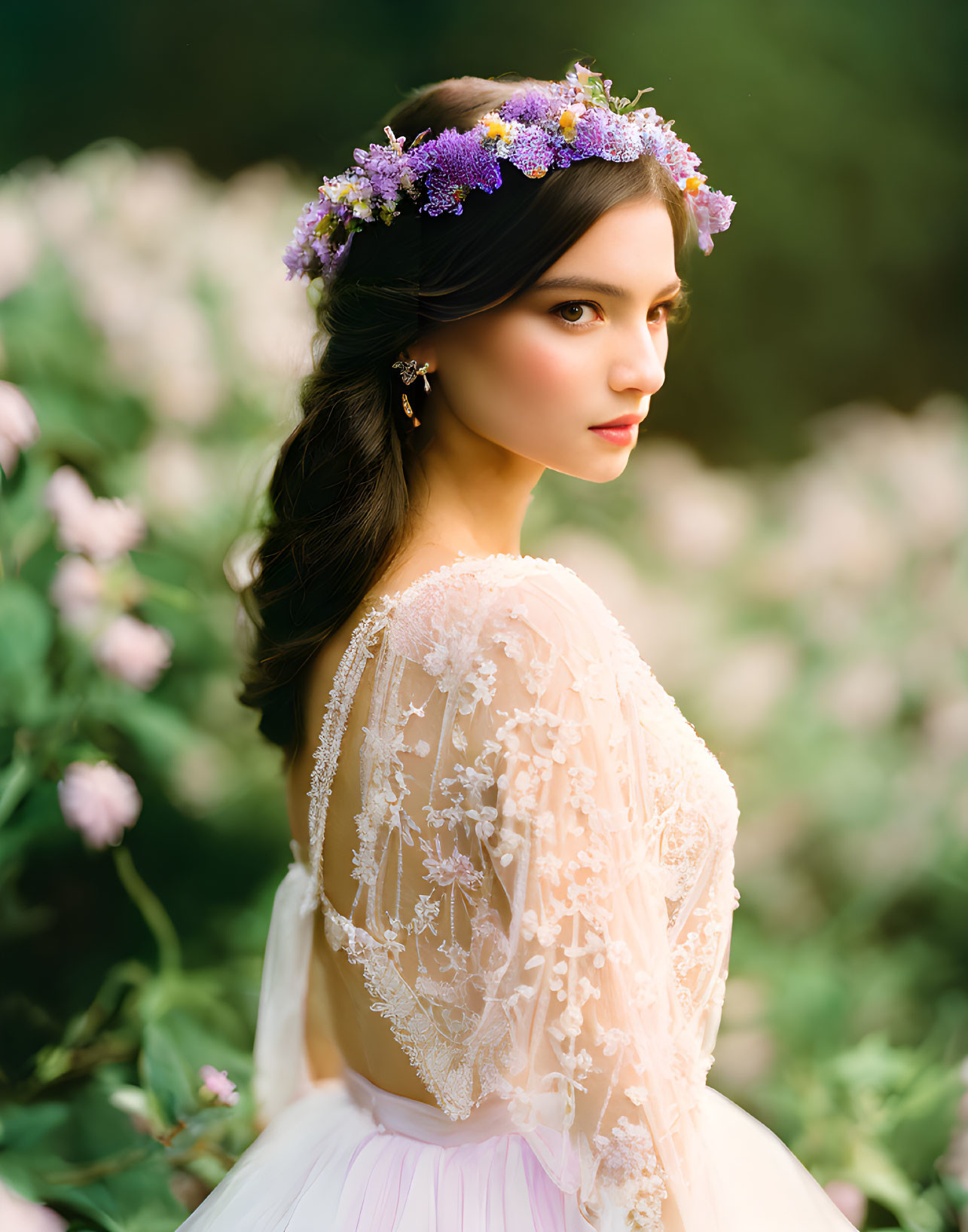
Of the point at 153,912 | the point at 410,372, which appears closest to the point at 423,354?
the point at 410,372

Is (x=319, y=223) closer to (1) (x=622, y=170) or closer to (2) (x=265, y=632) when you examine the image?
(1) (x=622, y=170)

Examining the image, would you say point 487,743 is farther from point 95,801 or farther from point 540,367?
point 95,801

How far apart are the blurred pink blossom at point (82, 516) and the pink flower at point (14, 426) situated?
2.2 inches

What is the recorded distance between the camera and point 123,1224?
1410mm

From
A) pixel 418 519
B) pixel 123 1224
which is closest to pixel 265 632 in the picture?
pixel 418 519

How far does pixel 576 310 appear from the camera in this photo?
89cm

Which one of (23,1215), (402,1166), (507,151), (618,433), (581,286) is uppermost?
(507,151)

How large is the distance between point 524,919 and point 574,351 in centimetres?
48

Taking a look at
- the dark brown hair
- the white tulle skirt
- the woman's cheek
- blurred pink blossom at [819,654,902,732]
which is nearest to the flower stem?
the white tulle skirt

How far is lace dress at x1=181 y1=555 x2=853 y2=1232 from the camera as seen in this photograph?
0.74 metres

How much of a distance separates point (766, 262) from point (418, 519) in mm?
905

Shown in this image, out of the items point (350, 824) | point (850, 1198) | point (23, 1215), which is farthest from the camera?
point (850, 1198)

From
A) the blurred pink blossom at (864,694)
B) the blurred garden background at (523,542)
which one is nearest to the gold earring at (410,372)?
the blurred garden background at (523,542)

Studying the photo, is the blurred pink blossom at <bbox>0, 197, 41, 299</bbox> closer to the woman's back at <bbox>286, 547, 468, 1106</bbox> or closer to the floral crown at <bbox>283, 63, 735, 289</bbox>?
the floral crown at <bbox>283, 63, 735, 289</bbox>
